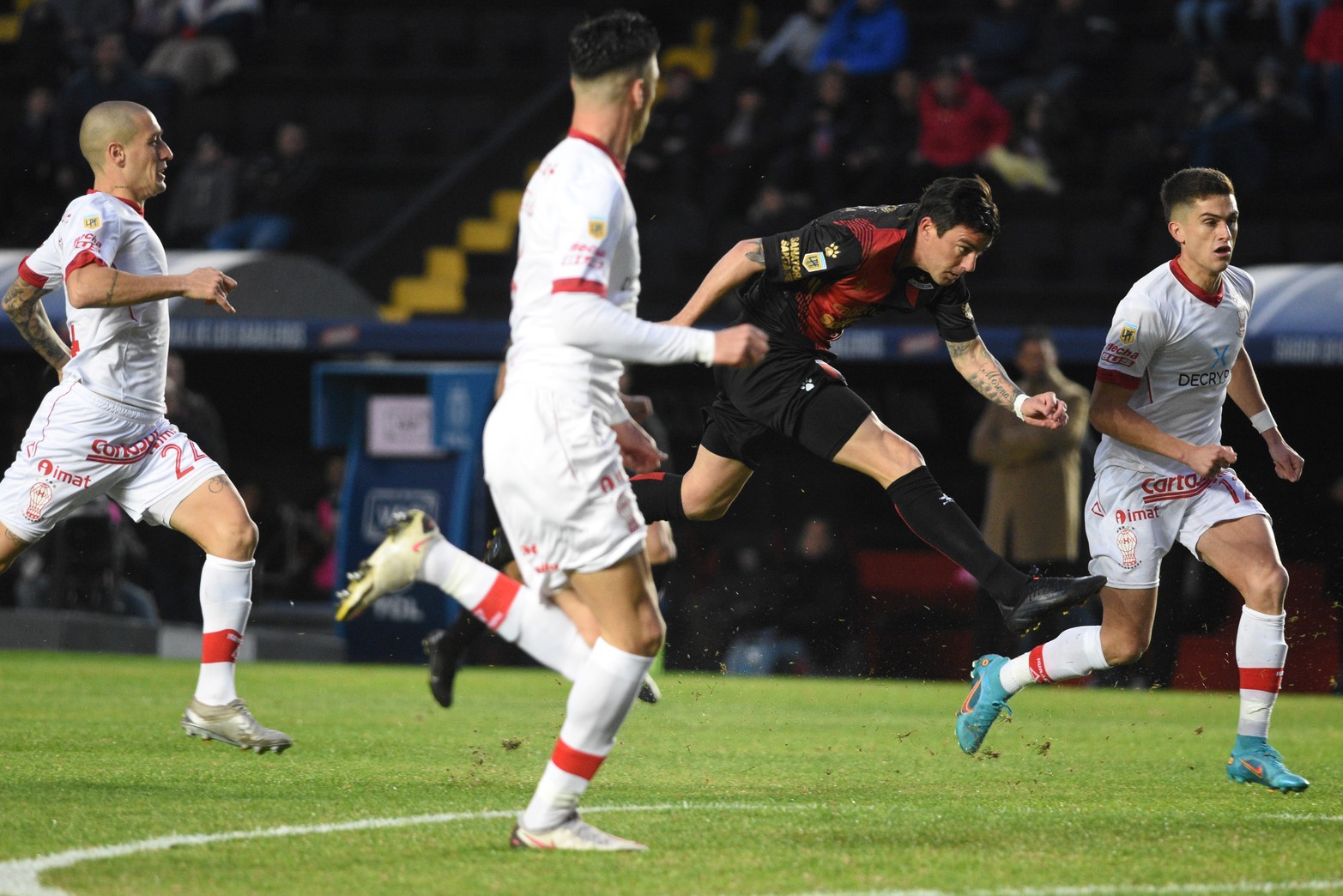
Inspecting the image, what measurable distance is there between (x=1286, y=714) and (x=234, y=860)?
7.53 m

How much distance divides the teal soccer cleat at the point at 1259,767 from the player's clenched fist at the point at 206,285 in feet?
13.3

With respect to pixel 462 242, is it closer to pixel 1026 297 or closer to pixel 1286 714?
pixel 1026 297

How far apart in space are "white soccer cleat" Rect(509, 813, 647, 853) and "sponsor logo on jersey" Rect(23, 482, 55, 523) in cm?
269

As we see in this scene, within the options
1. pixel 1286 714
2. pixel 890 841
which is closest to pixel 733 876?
pixel 890 841

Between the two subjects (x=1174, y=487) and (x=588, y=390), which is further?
(x=1174, y=487)

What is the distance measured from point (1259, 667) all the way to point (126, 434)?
14.2 ft

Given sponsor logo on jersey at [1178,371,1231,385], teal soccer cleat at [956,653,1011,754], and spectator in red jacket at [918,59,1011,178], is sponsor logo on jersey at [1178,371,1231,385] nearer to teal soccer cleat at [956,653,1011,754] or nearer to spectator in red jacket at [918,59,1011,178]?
teal soccer cleat at [956,653,1011,754]

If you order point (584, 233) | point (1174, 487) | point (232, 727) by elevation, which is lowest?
point (232, 727)

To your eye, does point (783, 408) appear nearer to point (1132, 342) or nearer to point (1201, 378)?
point (1132, 342)

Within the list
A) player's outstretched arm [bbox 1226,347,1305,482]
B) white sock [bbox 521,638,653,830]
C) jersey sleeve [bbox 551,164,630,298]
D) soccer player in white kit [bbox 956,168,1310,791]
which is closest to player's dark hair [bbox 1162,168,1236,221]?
soccer player in white kit [bbox 956,168,1310,791]

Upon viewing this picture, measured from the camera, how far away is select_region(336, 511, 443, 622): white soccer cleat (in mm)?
5418

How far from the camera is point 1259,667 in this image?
710cm

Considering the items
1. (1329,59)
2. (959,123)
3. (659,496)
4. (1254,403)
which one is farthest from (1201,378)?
(1329,59)

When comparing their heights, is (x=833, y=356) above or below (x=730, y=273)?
below
